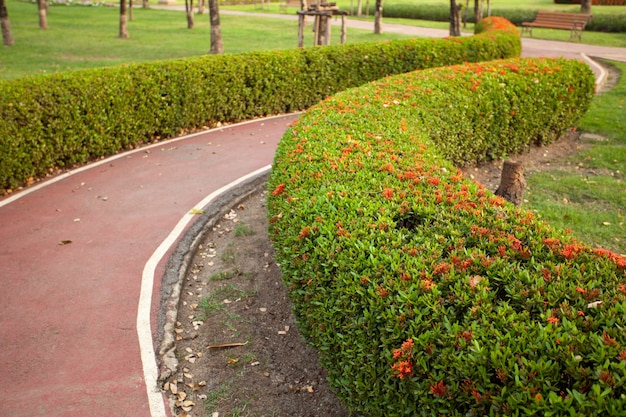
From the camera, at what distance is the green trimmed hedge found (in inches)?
372

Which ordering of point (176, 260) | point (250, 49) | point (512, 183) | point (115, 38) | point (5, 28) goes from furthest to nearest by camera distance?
point (115, 38) → point (250, 49) → point (5, 28) → point (512, 183) → point (176, 260)

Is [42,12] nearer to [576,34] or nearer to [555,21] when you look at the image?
[576,34]

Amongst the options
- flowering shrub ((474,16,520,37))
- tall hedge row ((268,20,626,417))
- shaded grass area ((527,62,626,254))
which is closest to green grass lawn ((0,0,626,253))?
shaded grass area ((527,62,626,254))

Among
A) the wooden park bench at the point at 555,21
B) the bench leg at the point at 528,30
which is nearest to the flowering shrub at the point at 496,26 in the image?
the bench leg at the point at 528,30

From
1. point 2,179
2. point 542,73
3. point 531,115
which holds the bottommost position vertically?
point 2,179

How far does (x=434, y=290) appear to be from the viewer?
11.4 ft

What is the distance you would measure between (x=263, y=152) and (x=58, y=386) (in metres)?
7.21

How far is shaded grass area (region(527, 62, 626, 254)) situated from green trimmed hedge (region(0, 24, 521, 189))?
580cm

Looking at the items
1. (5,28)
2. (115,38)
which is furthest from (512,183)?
(115,38)

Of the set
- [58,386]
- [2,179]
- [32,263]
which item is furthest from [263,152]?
[58,386]

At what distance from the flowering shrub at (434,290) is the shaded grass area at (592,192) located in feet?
8.68

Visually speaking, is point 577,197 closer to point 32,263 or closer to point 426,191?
point 426,191

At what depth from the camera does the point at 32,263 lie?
22.9 ft

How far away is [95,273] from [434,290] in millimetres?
4644
